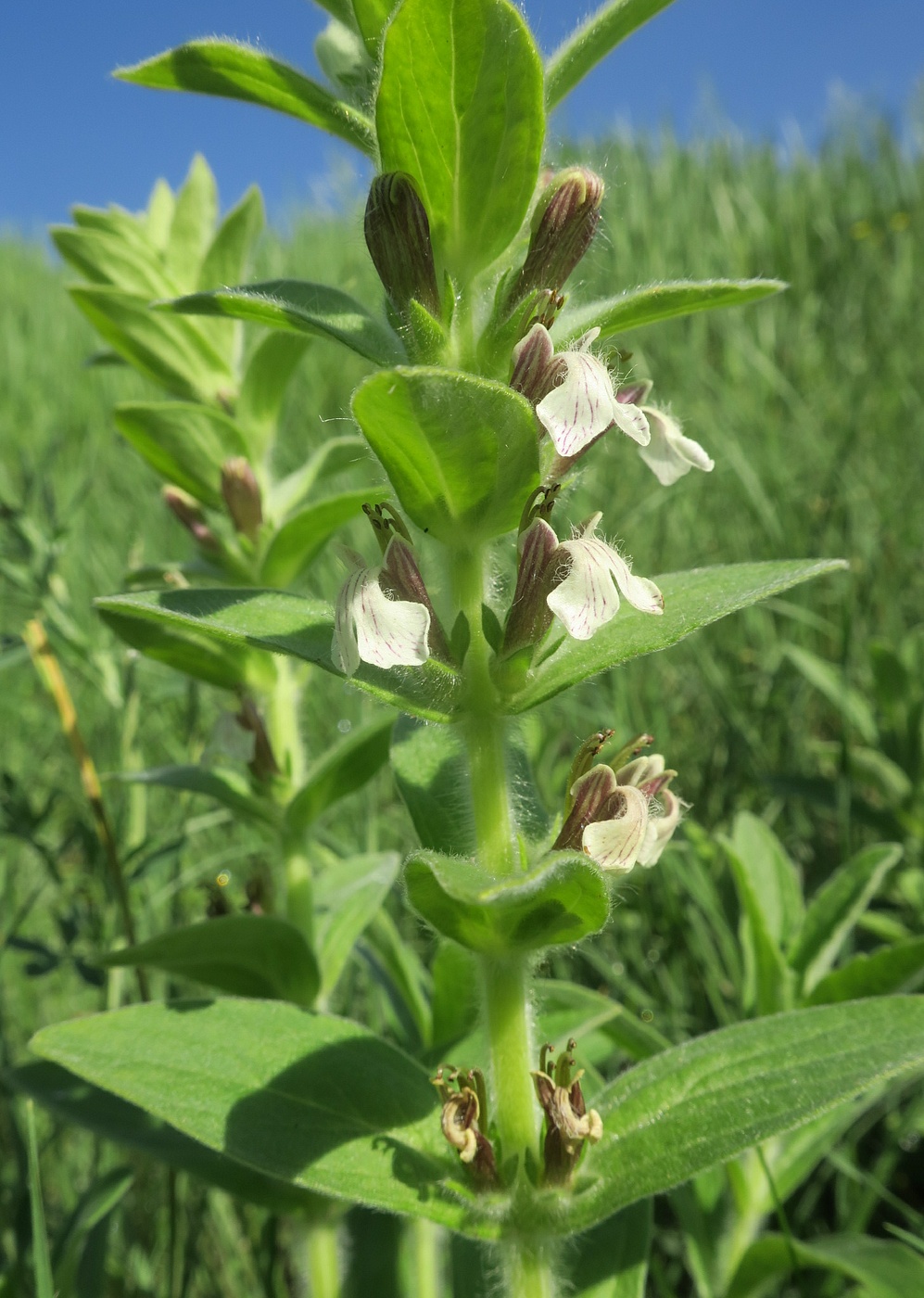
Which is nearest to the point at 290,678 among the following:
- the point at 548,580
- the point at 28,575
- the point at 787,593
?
the point at 28,575

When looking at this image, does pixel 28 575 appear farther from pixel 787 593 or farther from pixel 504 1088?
pixel 787 593

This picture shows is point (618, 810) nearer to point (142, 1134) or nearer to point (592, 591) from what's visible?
point (592, 591)

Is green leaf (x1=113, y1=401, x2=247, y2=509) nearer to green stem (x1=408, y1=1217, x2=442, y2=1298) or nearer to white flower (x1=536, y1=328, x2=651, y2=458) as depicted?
white flower (x1=536, y1=328, x2=651, y2=458)

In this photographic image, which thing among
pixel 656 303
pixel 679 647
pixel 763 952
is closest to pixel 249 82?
pixel 656 303

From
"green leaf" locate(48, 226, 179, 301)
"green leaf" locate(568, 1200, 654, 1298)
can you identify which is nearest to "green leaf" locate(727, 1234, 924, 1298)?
"green leaf" locate(568, 1200, 654, 1298)

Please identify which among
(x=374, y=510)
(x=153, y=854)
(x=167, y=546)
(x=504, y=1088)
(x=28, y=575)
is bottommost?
(x=504, y=1088)

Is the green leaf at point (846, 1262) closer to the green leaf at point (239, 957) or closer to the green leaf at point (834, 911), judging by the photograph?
the green leaf at point (834, 911)

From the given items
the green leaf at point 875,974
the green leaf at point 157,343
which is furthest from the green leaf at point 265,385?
the green leaf at point 875,974
